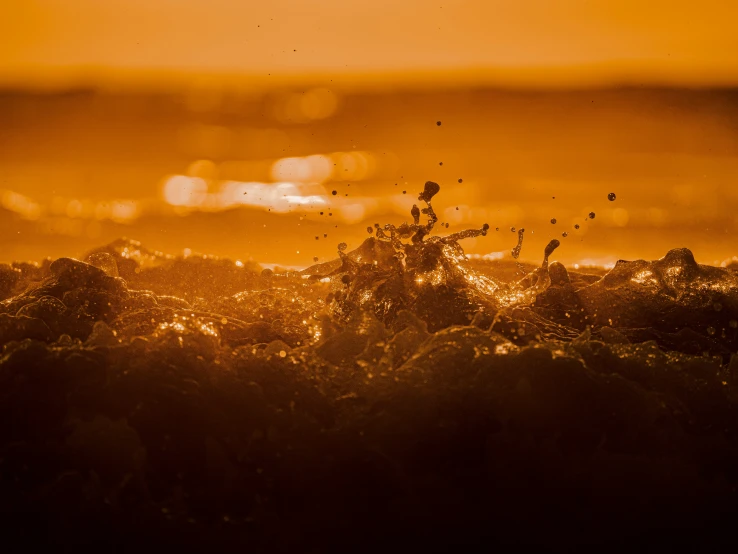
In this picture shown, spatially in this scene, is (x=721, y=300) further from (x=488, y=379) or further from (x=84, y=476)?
(x=84, y=476)

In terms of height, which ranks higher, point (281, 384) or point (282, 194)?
point (282, 194)

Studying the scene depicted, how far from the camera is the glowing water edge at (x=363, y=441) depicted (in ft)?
14.1

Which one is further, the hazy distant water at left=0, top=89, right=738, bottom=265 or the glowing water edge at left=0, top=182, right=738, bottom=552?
the hazy distant water at left=0, top=89, right=738, bottom=265

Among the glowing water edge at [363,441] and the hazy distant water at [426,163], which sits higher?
the hazy distant water at [426,163]

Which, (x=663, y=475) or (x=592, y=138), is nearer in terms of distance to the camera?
(x=663, y=475)

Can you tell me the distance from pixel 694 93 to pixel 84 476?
1625 cm

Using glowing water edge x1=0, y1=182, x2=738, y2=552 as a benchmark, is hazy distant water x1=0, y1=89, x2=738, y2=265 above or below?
above

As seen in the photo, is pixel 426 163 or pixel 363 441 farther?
pixel 426 163

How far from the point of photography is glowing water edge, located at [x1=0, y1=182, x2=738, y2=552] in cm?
431

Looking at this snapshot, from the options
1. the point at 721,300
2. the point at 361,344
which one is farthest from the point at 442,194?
the point at 361,344

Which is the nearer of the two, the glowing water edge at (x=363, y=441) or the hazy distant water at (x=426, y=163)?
the glowing water edge at (x=363, y=441)

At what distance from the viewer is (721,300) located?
641cm

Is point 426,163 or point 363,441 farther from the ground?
point 426,163

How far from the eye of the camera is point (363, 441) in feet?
14.7
